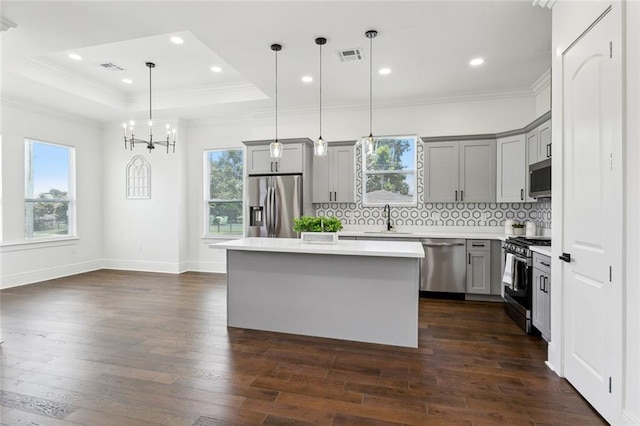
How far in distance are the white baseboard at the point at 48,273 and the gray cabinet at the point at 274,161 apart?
158 inches

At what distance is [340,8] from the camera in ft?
9.92

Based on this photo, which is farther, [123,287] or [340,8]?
[123,287]

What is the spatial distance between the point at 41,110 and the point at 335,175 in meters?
5.24

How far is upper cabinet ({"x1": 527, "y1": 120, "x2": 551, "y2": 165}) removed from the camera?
3.79 meters

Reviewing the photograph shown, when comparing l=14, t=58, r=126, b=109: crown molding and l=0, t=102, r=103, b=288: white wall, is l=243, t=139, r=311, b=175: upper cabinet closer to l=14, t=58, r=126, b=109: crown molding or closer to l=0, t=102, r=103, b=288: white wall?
l=14, t=58, r=126, b=109: crown molding

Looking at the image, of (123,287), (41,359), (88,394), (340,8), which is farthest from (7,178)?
(340,8)

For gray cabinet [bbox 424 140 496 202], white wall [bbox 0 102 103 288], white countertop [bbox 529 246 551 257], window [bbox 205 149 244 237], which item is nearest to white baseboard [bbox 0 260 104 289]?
white wall [bbox 0 102 103 288]

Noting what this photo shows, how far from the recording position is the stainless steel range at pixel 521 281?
3.47 m

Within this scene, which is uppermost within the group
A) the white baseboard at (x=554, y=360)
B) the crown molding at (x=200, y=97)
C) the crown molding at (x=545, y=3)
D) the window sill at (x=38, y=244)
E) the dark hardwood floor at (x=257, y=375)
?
the crown molding at (x=200, y=97)

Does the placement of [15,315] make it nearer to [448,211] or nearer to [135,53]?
[135,53]

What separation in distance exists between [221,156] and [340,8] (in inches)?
172

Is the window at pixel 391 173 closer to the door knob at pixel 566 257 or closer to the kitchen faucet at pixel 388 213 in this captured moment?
the kitchen faucet at pixel 388 213

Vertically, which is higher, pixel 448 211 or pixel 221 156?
pixel 221 156

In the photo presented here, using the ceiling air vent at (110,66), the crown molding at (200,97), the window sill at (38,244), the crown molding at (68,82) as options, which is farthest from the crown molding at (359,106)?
the window sill at (38,244)
